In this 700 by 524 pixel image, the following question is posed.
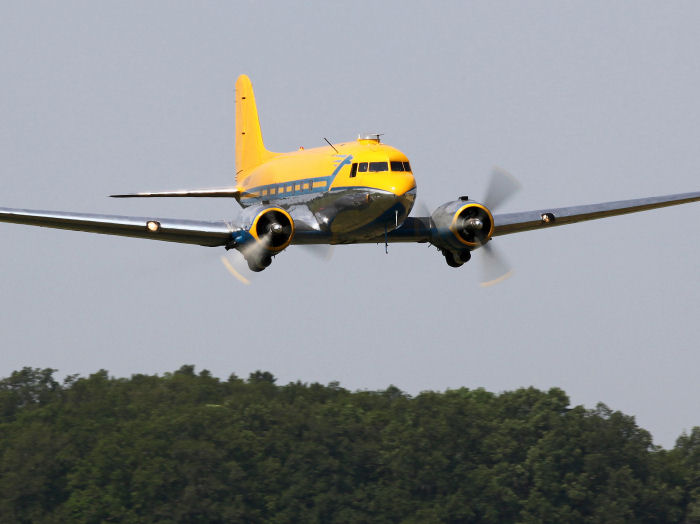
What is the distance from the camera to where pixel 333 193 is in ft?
121

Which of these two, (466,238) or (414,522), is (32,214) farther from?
(414,522)

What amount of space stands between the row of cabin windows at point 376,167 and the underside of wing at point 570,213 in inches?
A: 204

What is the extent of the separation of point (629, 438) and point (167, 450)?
1630 inches

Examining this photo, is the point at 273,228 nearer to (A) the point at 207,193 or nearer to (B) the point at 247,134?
(A) the point at 207,193

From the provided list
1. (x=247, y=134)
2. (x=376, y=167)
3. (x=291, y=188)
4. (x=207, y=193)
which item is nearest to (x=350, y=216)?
(x=376, y=167)

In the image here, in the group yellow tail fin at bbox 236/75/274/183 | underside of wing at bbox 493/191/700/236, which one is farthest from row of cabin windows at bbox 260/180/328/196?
underside of wing at bbox 493/191/700/236

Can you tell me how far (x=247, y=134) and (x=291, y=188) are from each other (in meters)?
11.0

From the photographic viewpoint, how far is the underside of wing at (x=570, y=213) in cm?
4012

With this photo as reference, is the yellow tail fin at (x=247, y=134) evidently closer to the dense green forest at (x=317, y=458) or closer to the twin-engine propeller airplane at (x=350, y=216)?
the twin-engine propeller airplane at (x=350, y=216)

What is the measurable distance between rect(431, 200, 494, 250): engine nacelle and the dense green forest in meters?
64.3

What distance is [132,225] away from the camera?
36.2 meters

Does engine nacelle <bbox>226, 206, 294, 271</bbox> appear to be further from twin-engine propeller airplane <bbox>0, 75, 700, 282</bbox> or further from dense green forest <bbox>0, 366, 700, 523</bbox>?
dense green forest <bbox>0, 366, 700, 523</bbox>

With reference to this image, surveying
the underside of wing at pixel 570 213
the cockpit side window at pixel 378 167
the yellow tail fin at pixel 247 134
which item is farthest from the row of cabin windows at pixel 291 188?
the underside of wing at pixel 570 213

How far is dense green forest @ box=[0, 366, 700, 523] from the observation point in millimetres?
99625
